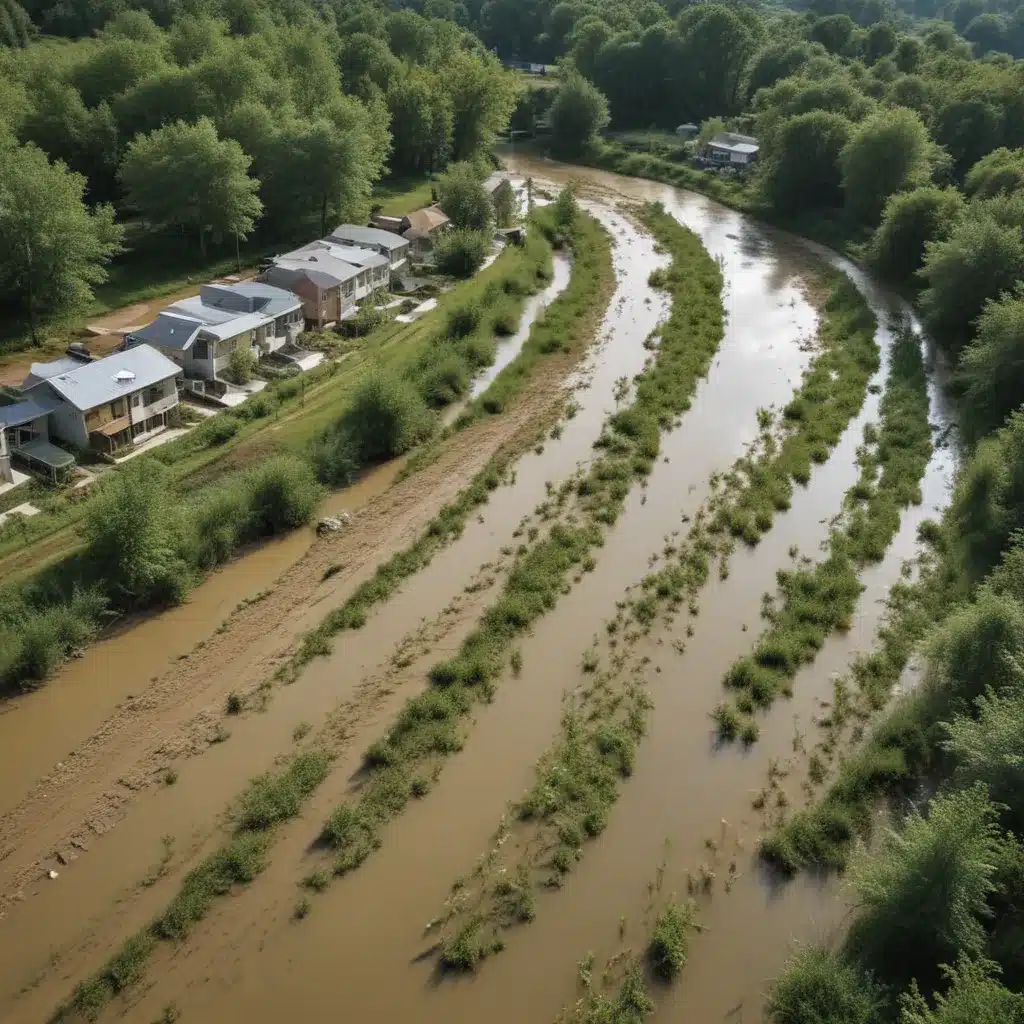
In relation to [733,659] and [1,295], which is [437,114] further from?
[733,659]

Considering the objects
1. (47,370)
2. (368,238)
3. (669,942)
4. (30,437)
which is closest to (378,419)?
(30,437)

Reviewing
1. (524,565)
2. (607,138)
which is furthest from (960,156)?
(524,565)

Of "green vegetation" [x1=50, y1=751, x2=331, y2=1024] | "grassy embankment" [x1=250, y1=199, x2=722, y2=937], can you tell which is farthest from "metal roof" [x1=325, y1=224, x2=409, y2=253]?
"green vegetation" [x1=50, y1=751, x2=331, y2=1024]

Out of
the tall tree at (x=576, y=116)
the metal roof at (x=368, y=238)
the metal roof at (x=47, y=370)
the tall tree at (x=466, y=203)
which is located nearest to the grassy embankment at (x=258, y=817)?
the metal roof at (x=47, y=370)

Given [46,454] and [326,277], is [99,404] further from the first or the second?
[326,277]

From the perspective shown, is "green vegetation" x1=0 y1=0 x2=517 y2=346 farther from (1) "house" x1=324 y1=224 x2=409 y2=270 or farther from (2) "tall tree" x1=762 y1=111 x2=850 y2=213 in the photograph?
(2) "tall tree" x1=762 y1=111 x2=850 y2=213

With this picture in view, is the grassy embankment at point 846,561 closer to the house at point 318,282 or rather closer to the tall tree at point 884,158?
the house at point 318,282
